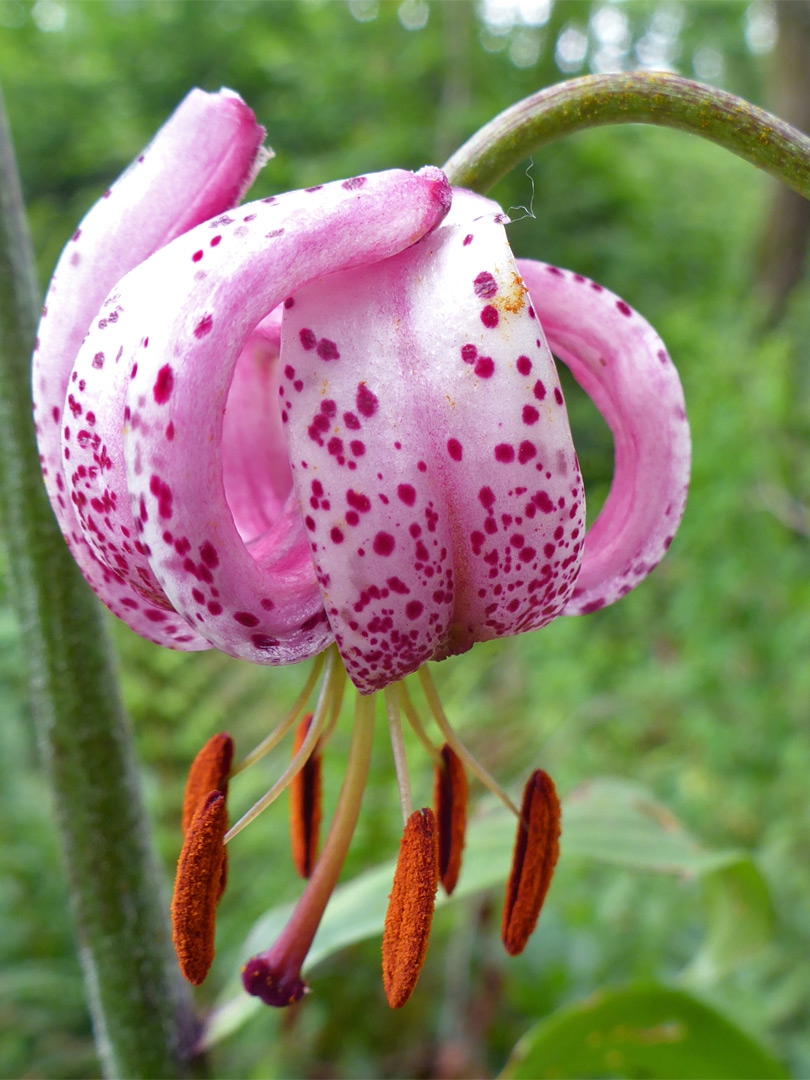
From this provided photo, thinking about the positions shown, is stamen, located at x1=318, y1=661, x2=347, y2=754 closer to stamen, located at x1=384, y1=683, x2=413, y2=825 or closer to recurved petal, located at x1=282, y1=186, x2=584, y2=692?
stamen, located at x1=384, y1=683, x2=413, y2=825

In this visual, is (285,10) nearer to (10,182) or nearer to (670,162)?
(670,162)

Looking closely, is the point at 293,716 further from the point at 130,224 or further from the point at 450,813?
the point at 130,224

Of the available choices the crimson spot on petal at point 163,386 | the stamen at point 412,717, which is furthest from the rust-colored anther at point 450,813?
the crimson spot on petal at point 163,386

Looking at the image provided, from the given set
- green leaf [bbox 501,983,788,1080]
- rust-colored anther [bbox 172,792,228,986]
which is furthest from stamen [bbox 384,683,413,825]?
green leaf [bbox 501,983,788,1080]

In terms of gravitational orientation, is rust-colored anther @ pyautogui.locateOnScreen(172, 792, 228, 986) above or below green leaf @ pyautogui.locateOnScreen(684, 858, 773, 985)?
above

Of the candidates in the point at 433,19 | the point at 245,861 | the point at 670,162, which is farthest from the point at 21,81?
the point at 245,861

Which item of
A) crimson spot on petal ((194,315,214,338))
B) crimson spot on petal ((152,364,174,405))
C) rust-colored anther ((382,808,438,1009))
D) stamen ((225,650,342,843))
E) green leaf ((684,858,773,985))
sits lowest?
green leaf ((684,858,773,985))

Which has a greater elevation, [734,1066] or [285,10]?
[285,10]
